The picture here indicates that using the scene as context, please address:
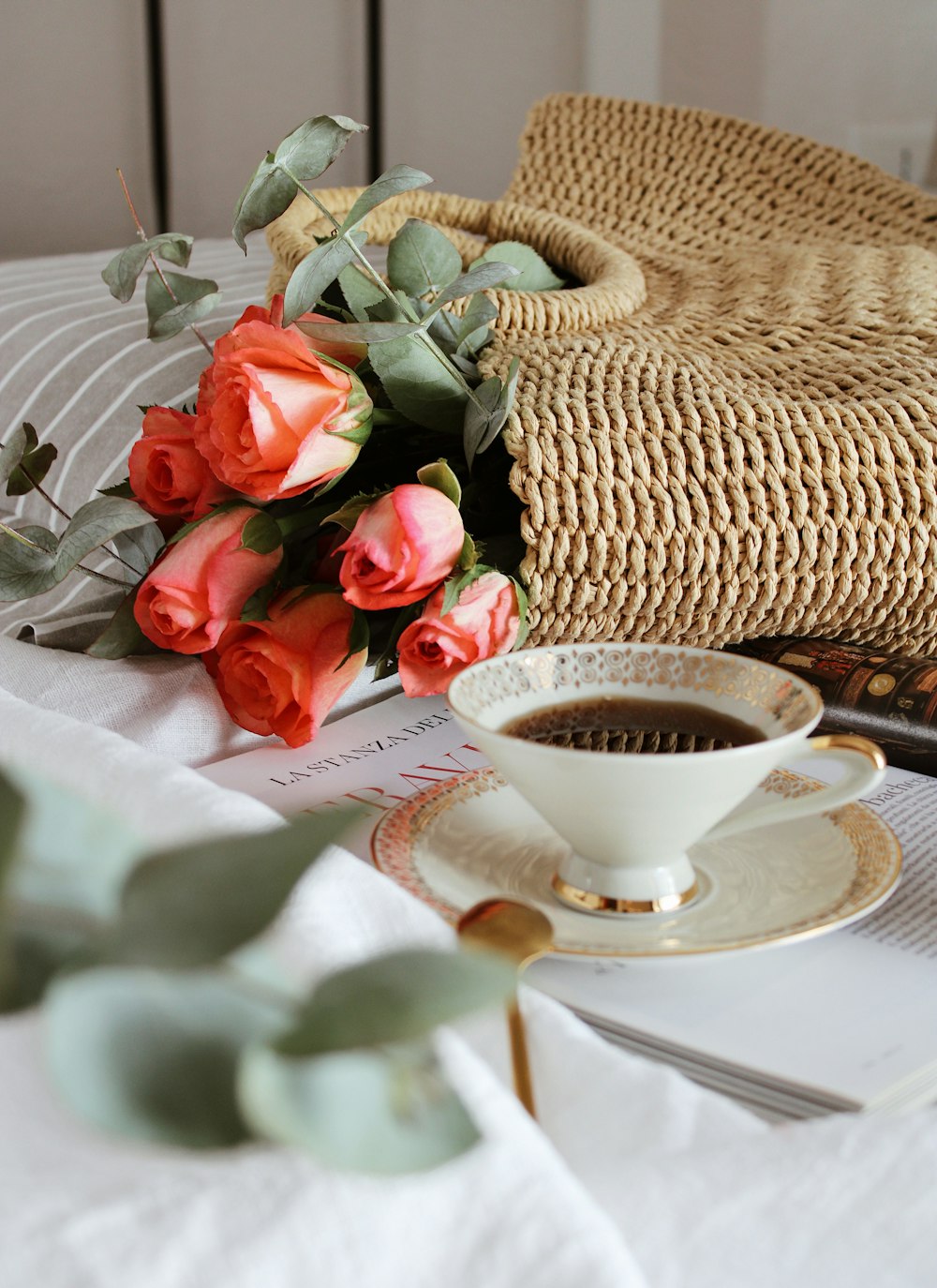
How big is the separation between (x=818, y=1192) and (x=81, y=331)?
28.3 inches

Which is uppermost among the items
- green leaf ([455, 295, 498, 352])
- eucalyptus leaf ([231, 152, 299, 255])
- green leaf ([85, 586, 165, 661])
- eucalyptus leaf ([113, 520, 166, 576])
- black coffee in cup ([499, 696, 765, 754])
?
eucalyptus leaf ([231, 152, 299, 255])

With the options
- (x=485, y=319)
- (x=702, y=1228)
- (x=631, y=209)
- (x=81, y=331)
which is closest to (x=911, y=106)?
(x=631, y=209)

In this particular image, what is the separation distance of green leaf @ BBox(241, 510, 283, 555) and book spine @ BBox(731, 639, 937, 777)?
0.21 meters

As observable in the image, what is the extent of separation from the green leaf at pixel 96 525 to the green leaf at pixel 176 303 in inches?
2.6

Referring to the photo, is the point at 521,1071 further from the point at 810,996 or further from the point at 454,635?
the point at 454,635

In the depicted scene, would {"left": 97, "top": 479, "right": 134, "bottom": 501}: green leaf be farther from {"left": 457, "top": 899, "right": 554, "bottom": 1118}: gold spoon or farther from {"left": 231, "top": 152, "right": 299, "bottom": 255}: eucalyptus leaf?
{"left": 457, "top": 899, "right": 554, "bottom": 1118}: gold spoon

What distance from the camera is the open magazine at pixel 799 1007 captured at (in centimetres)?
25

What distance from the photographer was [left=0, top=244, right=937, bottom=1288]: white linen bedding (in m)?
0.15

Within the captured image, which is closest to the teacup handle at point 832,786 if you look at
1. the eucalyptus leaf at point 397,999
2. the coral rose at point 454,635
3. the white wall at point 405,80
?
the coral rose at point 454,635

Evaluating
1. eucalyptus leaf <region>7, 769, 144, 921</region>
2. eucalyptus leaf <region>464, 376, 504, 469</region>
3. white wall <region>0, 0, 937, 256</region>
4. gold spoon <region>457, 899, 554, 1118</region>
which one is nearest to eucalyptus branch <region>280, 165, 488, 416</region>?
eucalyptus leaf <region>464, 376, 504, 469</region>

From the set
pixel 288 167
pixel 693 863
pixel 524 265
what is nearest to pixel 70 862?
pixel 693 863

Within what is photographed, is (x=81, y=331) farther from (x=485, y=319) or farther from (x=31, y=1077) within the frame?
(x=31, y=1077)

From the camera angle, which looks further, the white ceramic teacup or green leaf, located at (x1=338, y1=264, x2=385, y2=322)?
green leaf, located at (x1=338, y1=264, x2=385, y2=322)

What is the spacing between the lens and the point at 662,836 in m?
0.30
